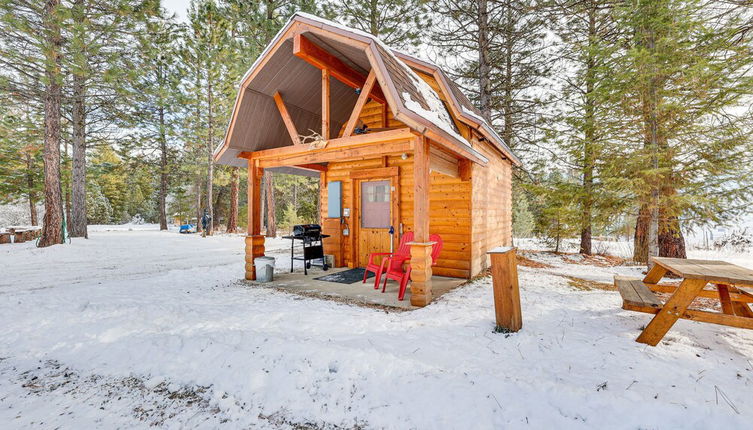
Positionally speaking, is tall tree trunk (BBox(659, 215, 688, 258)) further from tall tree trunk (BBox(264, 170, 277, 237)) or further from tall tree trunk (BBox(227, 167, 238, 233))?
tall tree trunk (BBox(227, 167, 238, 233))

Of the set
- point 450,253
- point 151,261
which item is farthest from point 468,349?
point 151,261

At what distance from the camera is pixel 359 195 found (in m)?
7.07

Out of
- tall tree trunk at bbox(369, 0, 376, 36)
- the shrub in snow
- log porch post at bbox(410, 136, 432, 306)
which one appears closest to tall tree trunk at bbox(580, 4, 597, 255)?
log porch post at bbox(410, 136, 432, 306)

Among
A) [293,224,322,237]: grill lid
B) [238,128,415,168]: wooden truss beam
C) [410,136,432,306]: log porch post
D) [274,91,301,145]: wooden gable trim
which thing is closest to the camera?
[410,136,432,306]: log porch post

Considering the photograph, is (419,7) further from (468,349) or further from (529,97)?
(468,349)

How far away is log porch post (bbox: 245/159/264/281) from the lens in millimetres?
5906

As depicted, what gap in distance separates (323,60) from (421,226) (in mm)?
3134

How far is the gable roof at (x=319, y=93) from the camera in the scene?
157 inches

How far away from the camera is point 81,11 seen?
7941 mm

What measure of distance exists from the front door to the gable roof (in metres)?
1.87

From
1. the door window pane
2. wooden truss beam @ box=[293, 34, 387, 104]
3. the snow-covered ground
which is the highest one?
wooden truss beam @ box=[293, 34, 387, 104]

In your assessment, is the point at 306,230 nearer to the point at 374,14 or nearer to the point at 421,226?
the point at 421,226

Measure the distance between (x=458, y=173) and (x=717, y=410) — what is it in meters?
4.64

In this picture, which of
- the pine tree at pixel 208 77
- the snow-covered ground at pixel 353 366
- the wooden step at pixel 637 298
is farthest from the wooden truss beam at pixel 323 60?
the pine tree at pixel 208 77
